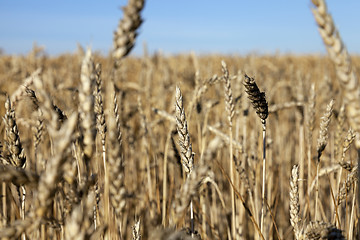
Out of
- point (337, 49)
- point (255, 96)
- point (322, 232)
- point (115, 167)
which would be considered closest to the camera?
point (337, 49)

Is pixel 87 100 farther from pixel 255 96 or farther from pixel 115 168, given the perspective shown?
pixel 255 96

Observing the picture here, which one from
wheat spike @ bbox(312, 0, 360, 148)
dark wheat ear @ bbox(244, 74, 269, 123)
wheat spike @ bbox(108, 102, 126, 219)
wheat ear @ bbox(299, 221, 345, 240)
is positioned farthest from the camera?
dark wheat ear @ bbox(244, 74, 269, 123)

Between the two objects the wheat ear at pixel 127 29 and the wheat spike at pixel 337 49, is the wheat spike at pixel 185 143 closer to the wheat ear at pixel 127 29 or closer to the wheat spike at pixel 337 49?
the wheat ear at pixel 127 29

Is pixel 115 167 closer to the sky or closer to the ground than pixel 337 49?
closer to the ground

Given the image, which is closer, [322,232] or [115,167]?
[115,167]

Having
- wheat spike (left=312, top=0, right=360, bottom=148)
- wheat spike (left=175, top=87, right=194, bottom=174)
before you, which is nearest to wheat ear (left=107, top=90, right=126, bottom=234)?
wheat spike (left=175, top=87, right=194, bottom=174)

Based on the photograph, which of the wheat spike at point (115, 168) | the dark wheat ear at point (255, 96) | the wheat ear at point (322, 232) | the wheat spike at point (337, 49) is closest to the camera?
the wheat spike at point (337, 49)

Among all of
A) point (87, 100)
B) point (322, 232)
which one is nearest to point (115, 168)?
point (87, 100)

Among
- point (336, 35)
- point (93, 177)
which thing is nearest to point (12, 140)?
point (93, 177)

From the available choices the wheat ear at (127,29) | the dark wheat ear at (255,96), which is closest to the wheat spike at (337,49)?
the wheat ear at (127,29)

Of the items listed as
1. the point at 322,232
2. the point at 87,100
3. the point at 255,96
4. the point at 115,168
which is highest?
the point at 255,96

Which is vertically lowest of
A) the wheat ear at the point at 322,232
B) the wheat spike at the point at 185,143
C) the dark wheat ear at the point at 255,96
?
the wheat ear at the point at 322,232

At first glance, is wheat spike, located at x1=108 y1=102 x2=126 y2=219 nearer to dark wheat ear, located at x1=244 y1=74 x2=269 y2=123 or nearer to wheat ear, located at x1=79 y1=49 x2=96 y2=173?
wheat ear, located at x1=79 y1=49 x2=96 y2=173

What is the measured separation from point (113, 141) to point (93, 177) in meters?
0.11
